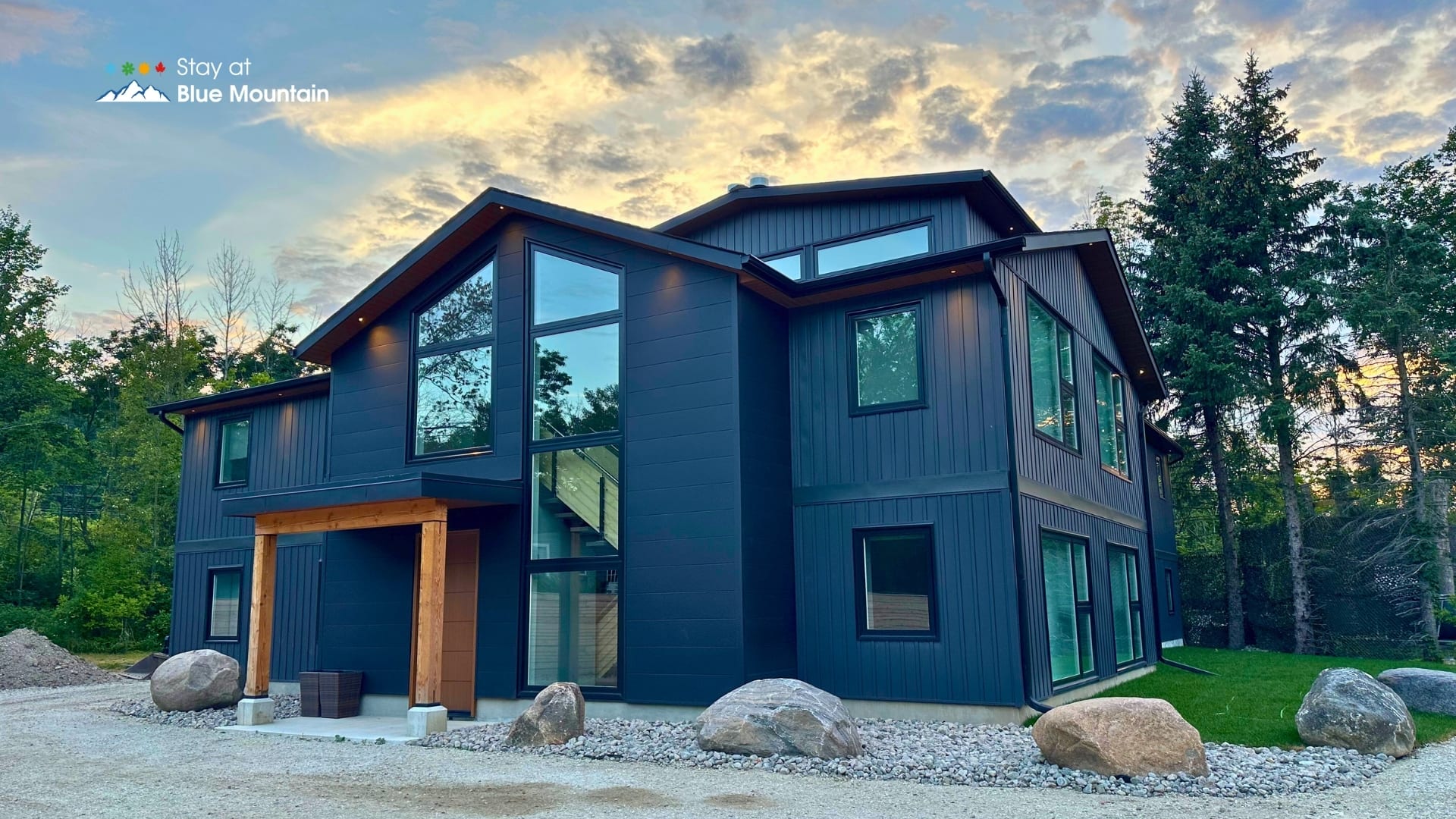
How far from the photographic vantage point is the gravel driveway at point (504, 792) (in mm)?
5918

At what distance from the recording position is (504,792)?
263 inches

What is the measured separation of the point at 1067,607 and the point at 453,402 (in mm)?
7541

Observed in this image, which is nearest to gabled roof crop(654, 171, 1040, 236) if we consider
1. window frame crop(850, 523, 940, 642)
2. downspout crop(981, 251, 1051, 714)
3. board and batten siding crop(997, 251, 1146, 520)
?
board and batten siding crop(997, 251, 1146, 520)

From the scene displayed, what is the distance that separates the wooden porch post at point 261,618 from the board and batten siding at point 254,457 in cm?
297

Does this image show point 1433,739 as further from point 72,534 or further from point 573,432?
point 72,534

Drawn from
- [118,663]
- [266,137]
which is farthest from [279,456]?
[118,663]

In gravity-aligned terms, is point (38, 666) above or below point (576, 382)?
below

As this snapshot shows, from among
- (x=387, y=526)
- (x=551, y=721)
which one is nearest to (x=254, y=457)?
(x=387, y=526)

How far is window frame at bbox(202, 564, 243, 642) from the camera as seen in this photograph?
14680 millimetres

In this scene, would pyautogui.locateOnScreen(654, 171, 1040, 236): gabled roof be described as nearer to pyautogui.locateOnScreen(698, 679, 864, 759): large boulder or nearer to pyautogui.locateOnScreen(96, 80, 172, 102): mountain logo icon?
pyautogui.locateOnScreen(698, 679, 864, 759): large boulder

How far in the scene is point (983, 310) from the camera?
965cm

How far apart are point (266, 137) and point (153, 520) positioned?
11.7 metres

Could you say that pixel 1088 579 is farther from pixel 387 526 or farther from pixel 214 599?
pixel 214 599

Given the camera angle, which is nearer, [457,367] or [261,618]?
[261,618]
